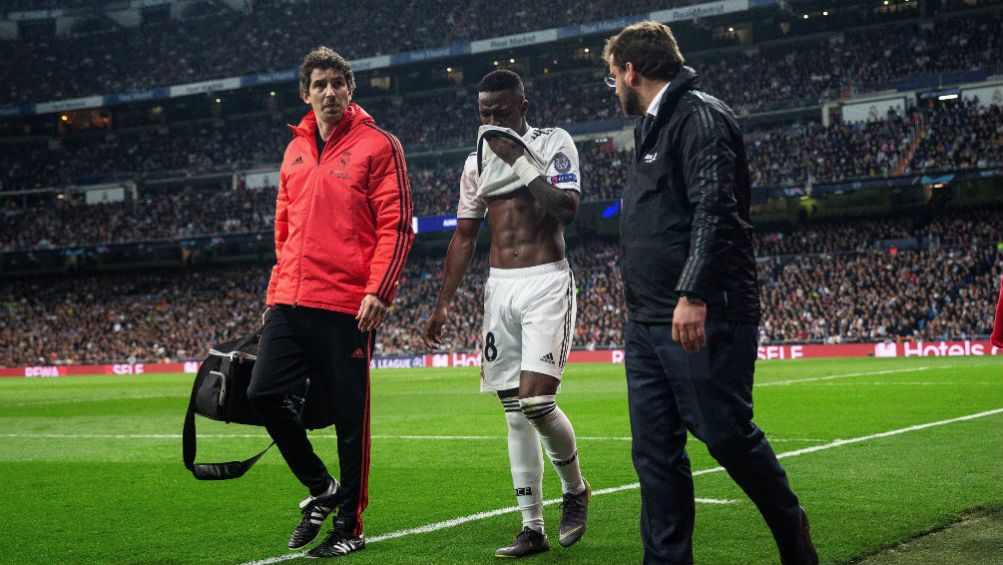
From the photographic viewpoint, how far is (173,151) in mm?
63375

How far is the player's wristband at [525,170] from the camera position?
534 cm

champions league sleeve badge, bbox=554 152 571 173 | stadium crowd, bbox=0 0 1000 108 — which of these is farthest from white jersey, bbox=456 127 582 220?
stadium crowd, bbox=0 0 1000 108

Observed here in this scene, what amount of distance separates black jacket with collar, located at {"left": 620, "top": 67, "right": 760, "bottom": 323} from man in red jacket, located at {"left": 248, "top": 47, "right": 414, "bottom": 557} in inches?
68.9

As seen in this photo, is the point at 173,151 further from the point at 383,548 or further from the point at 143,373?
the point at 383,548

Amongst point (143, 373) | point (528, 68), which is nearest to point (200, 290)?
point (143, 373)

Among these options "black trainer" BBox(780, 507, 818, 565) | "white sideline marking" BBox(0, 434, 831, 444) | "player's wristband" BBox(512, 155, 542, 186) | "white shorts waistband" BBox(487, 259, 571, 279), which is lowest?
"white sideline marking" BBox(0, 434, 831, 444)

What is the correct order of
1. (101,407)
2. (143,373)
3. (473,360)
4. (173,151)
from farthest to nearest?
(173,151) → (143,373) → (473,360) → (101,407)

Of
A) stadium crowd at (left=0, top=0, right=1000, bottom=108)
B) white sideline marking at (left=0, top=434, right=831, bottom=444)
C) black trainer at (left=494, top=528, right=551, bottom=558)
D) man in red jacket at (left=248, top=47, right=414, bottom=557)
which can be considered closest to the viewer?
black trainer at (left=494, top=528, right=551, bottom=558)

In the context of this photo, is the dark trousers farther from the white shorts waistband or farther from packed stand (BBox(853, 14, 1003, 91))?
packed stand (BBox(853, 14, 1003, 91))

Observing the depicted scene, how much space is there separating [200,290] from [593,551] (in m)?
53.9

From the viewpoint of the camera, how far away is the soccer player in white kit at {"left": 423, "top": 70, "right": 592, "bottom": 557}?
5367 mm

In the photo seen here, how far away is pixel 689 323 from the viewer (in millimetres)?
3748

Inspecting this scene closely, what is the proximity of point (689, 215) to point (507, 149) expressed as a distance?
162 centimetres

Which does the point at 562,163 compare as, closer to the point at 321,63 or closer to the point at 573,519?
the point at 321,63
